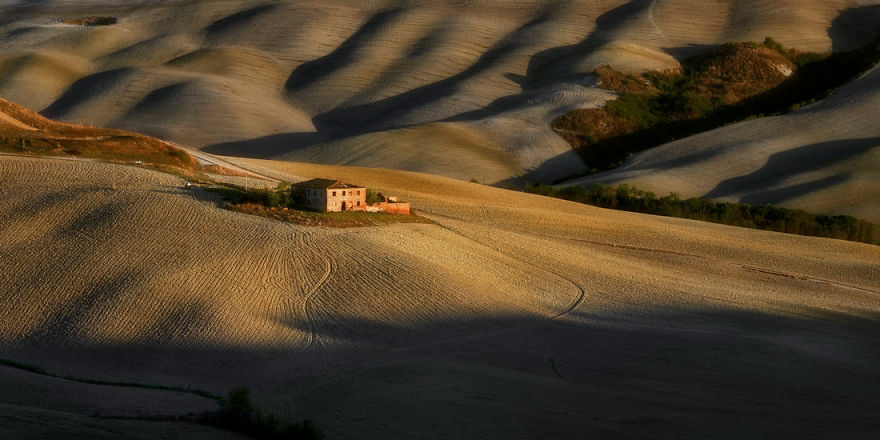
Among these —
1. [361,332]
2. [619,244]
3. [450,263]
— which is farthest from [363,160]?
[361,332]

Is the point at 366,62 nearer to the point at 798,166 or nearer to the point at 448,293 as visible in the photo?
the point at 798,166

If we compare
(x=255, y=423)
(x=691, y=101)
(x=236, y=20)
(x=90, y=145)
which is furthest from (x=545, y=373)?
(x=236, y=20)

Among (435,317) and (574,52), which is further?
(574,52)

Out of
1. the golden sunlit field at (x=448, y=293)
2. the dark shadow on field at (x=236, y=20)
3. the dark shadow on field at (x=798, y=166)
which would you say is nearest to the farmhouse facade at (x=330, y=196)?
the golden sunlit field at (x=448, y=293)

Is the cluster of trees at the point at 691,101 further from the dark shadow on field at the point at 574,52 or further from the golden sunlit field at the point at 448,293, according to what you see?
the dark shadow on field at the point at 574,52

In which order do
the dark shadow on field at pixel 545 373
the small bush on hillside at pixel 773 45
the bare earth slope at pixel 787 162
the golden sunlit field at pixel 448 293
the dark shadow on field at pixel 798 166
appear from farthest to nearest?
the small bush on hillside at pixel 773 45 → the dark shadow on field at pixel 798 166 → the bare earth slope at pixel 787 162 → the golden sunlit field at pixel 448 293 → the dark shadow on field at pixel 545 373

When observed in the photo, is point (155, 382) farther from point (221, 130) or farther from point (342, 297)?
point (221, 130)
